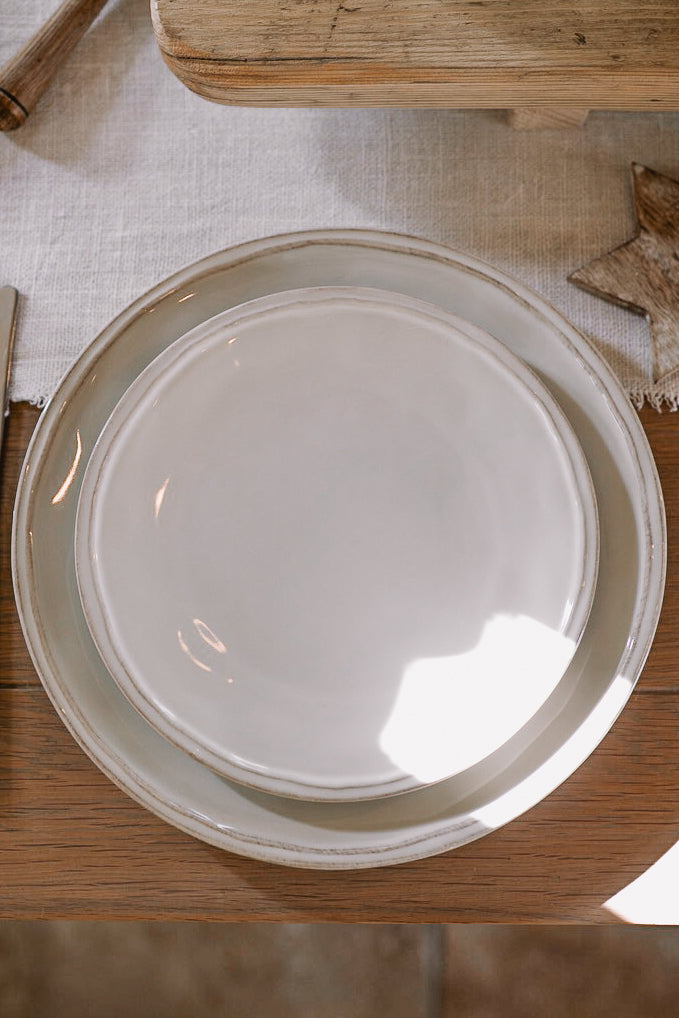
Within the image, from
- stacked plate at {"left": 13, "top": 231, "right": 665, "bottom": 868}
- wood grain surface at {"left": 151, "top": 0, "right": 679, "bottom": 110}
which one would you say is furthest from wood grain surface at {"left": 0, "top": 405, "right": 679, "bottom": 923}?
wood grain surface at {"left": 151, "top": 0, "right": 679, "bottom": 110}

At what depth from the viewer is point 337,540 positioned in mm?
462

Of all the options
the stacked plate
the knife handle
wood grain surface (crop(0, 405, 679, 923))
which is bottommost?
wood grain surface (crop(0, 405, 679, 923))

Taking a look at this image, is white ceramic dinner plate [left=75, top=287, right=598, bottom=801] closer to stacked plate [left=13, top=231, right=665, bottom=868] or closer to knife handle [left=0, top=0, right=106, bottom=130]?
stacked plate [left=13, top=231, right=665, bottom=868]

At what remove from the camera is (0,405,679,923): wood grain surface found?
461 millimetres

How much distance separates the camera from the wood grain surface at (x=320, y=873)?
1.51 ft

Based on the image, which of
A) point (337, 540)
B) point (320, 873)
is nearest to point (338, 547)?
point (337, 540)

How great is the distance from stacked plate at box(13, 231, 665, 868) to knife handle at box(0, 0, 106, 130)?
188mm

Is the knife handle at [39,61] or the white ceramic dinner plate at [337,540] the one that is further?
the knife handle at [39,61]

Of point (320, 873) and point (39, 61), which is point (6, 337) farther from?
point (320, 873)

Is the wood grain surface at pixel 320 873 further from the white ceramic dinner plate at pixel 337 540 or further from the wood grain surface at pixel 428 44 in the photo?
the wood grain surface at pixel 428 44

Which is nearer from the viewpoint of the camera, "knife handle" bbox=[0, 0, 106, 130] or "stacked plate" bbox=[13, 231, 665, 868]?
"stacked plate" bbox=[13, 231, 665, 868]

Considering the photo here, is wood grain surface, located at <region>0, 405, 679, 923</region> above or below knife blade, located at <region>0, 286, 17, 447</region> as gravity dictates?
below

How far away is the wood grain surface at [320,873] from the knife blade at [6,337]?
146mm

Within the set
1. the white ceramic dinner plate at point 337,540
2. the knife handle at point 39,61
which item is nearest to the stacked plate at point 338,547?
the white ceramic dinner plate at point 337,540
